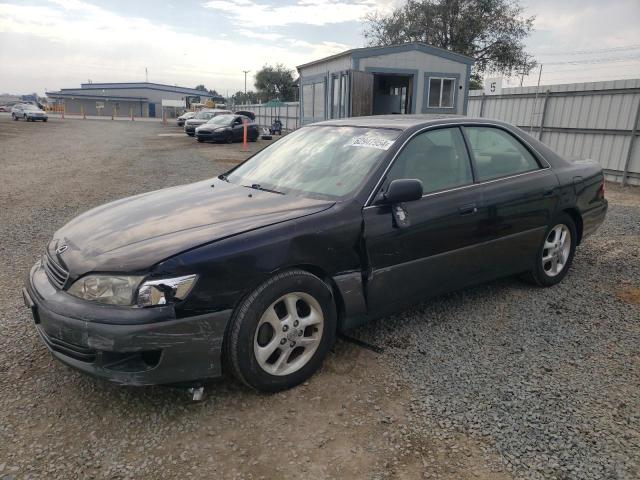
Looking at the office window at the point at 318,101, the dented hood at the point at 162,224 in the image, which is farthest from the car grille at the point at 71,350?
the office window at the point at 318,101

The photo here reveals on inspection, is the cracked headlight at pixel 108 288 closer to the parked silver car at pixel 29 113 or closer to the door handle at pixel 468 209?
the door handle at pixel 468 209

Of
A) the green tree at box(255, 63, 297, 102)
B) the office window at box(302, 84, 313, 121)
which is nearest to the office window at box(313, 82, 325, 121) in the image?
the office window at box(302, 84, 313, 121)

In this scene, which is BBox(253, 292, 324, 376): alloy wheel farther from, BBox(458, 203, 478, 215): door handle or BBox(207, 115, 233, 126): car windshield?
BBox(207, 115, 233, 126): car windshield

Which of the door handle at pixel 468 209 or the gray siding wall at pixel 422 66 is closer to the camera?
the door handle at pixel 468 209

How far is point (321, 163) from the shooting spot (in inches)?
139

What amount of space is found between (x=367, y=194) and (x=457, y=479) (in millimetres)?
1673

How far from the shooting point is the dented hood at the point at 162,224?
2.52m

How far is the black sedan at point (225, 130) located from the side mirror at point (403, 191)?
20.3m

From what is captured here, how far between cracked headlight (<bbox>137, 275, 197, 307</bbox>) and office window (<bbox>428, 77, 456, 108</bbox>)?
702 inches

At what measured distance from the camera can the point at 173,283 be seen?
2.39 meters

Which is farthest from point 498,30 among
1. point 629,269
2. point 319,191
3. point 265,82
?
point 265,82

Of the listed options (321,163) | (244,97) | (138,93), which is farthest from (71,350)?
(244,97)

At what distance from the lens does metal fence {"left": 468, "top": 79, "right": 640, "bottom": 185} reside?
424 inches

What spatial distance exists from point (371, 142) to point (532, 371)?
6.10ft
